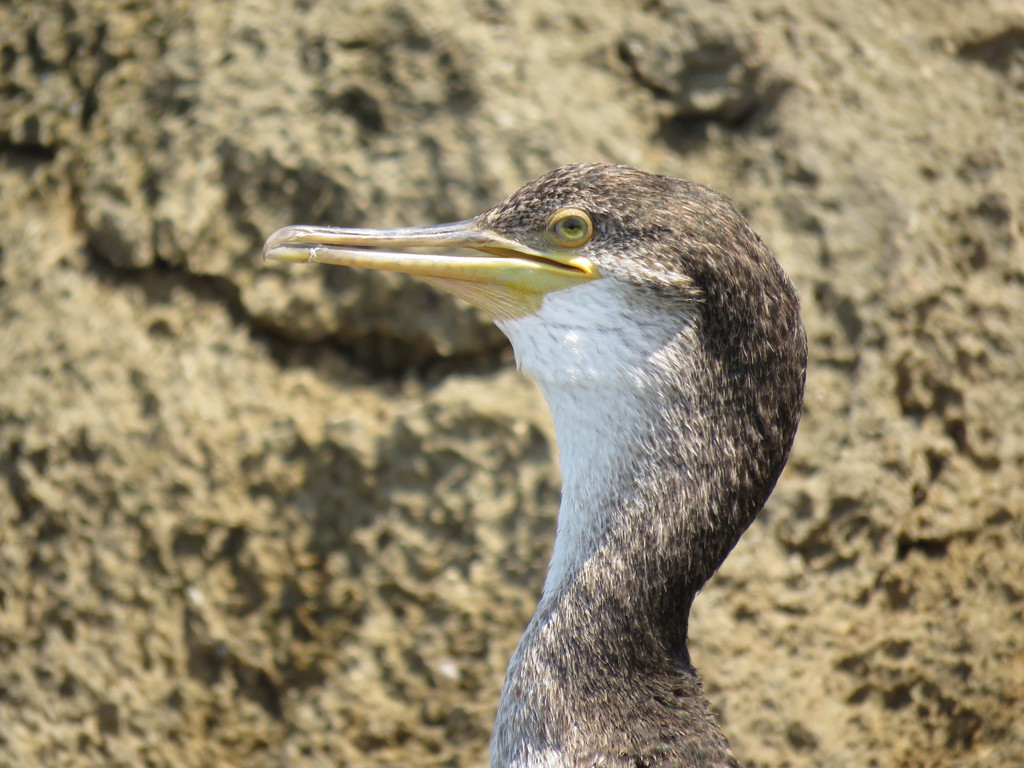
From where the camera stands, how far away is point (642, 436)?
233 centimetres

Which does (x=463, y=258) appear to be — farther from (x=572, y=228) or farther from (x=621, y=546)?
(x=621, y=546)

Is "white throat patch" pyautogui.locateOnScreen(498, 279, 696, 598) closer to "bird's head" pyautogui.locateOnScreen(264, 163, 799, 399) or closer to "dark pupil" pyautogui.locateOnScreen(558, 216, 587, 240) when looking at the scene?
"bird's head" pyautogui.locateOnScreen(264, 163, 799, 399)

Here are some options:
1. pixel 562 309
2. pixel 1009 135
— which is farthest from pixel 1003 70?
pixel 562 309

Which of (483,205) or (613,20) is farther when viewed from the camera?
(613,20)

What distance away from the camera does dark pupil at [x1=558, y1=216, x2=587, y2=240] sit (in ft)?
7.88

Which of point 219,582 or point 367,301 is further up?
point 367,301

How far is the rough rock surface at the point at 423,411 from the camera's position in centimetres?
374

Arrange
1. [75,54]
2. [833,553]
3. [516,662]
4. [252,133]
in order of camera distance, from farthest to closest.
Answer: [75,54]
[252,133]
[833,553]
[516,662]

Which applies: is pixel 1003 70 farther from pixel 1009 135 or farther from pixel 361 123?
pixel 361 123

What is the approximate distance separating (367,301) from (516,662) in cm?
187

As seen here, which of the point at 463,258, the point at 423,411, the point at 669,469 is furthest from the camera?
the point at 423,411

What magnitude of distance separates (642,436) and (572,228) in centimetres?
47

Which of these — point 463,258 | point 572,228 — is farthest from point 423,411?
point 572,228

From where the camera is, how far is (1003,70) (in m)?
4.30
